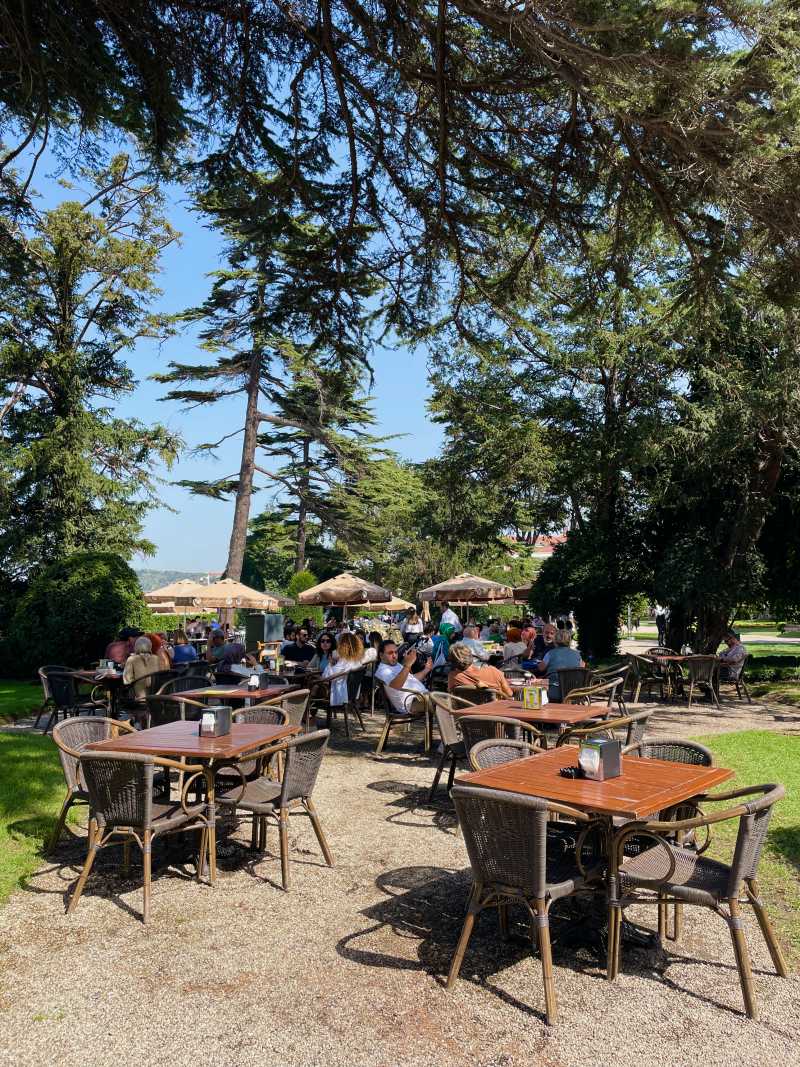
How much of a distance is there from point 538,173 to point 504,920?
6.44 m

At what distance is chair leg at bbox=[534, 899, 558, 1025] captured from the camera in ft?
10.3

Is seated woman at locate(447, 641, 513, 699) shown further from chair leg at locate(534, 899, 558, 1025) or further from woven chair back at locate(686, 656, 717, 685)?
woven chair back at locate(686, 656, 717, 685)

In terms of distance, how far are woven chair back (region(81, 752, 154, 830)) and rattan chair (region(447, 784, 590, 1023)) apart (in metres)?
1.78

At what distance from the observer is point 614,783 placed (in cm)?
389

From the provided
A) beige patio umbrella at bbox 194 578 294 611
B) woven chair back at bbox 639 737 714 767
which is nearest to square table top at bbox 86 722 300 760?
woven chair back at bbox 639 737 714 767

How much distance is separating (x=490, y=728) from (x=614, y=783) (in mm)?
1935

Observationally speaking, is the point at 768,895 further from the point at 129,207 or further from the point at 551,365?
the point at 129,207

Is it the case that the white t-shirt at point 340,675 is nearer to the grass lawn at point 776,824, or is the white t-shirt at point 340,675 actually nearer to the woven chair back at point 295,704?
the woven chair back at point 295,704

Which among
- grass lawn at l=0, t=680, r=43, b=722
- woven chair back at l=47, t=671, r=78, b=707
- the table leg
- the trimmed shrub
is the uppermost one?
the trimmed shrub

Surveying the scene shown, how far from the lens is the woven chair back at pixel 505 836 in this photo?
10.8 ft

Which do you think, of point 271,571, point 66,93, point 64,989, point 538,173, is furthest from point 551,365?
point 271,571

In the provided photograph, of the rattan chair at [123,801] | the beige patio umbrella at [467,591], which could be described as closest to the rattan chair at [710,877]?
the rattan chair at [123,801]

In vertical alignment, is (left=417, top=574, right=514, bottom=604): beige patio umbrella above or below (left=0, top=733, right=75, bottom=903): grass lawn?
above

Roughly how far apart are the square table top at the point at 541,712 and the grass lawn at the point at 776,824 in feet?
4.01
